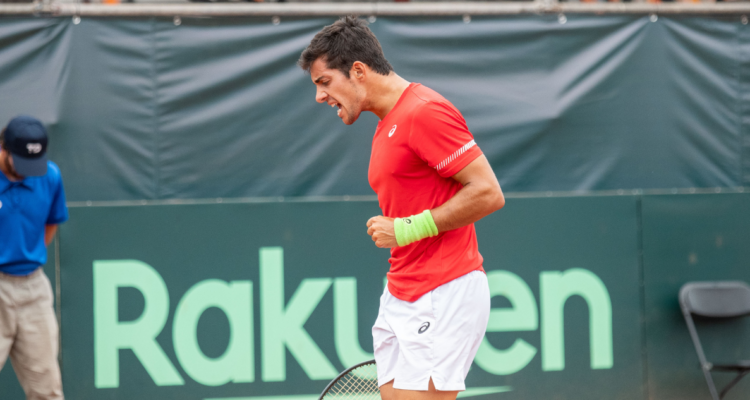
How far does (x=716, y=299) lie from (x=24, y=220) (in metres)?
4.31

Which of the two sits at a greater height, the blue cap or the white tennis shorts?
the blue cap

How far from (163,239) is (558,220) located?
2590 millimetres

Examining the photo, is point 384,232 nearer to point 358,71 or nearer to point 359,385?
point 358,71

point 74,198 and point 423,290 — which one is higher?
point 74,198

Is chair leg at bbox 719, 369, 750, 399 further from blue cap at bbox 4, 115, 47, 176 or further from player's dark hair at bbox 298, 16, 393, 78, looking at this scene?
blue cap at bbox 4, 115, 47, 176

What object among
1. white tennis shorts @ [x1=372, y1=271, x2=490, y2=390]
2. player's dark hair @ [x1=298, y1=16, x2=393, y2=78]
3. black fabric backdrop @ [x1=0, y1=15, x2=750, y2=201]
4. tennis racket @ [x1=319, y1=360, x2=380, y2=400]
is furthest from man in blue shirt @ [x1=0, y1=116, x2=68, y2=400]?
white tennis shorts @ [x1=372, y1=271, x2=490, y2=390]

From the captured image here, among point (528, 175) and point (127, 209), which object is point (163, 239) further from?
point (528, 175)

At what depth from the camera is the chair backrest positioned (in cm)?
461

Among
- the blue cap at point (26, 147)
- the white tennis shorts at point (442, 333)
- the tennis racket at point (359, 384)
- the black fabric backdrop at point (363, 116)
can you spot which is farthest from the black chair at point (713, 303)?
the blue cap at point (26, 147)

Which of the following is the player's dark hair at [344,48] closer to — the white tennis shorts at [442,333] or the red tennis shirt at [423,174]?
the red tennis shirt at [423,174]

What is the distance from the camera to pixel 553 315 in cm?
464

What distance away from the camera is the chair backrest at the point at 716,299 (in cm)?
461

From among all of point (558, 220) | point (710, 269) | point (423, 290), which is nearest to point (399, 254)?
point (423, 290)

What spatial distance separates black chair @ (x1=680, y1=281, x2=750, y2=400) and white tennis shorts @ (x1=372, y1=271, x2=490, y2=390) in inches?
112
